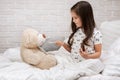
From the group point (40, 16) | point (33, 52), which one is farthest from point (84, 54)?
point (40, 16)

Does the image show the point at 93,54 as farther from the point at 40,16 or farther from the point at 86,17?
the point at 40,16

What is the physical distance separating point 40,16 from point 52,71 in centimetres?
129

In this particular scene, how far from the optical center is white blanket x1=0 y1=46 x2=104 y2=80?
1.71 metres

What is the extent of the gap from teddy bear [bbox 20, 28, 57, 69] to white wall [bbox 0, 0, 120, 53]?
104 cm

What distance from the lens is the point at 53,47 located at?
8.80 ft

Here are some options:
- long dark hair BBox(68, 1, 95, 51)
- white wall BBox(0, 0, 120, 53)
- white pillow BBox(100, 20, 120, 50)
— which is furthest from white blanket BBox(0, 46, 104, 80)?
white wall BBox(0, 0, 120, 53)

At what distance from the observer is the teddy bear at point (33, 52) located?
189cm

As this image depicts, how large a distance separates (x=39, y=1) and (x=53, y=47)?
0.57 meters

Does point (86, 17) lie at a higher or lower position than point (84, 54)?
higher

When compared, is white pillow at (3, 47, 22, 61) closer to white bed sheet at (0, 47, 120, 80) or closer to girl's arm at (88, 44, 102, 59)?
white bed sheet at (0, 47, 120, 80)

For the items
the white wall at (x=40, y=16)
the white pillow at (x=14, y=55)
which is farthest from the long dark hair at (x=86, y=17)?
the white wall at (x=40, y=16)

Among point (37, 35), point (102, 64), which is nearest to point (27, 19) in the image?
point (37, 35)

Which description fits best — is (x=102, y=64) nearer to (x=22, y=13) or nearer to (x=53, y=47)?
(x=53, y=47)

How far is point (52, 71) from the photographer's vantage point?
178 centimetres
